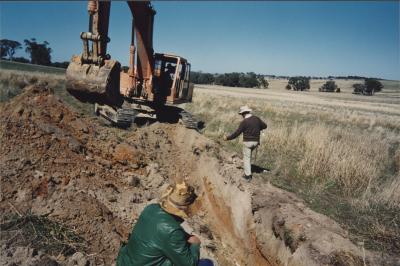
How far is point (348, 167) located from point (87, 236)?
639cm

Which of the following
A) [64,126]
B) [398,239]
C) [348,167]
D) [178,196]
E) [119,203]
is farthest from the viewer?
[64,126]

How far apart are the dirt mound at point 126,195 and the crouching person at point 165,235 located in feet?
7.67

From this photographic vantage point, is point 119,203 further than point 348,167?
No

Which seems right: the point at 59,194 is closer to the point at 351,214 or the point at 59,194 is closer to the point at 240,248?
the point at 240,248

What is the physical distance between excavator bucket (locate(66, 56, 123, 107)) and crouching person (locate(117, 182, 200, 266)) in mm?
4228

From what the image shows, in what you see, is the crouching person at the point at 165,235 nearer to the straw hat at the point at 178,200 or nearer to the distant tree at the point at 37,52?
the straw hat at the point at 178,200

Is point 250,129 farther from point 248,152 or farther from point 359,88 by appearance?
point 359,88

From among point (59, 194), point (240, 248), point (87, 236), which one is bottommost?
point (240, 248)

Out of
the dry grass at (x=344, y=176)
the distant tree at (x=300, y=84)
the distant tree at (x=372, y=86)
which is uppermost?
the distant tree at (x=300, y=84)

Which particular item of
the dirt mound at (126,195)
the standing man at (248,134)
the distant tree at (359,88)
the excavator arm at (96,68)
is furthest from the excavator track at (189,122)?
the distant tree at (359,88)

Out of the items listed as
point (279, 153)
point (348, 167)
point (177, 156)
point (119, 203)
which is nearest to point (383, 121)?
point (279, 153)

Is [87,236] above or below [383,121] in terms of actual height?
below

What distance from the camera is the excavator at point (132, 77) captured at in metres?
6.82

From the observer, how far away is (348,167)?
27.8 ft
